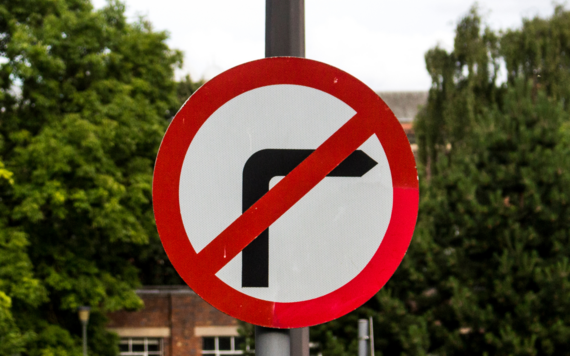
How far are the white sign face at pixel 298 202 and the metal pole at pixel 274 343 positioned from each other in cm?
8

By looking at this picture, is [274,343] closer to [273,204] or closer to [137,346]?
[273,204]

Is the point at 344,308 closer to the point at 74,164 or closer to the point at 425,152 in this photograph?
the point at 74,164

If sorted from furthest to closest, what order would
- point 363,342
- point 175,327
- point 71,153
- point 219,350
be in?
point 219,350
point 175,327
point 71,153
point 363,342

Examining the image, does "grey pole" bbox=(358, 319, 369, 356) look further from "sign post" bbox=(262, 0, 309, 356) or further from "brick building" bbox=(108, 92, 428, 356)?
"brick building" bbox=(108, 92, 428, 356)

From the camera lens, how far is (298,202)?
1.52 m

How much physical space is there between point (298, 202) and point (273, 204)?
6 cm

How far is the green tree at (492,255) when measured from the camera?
1107 cm

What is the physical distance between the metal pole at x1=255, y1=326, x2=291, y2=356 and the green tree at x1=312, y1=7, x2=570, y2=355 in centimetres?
1027

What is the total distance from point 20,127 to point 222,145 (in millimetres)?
17119

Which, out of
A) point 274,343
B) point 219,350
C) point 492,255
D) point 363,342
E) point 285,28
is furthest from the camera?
point 219,350

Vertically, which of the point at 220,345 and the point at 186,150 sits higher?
the point at 186,150

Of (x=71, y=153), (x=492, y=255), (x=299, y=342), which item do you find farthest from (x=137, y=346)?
(x=299, y=342)

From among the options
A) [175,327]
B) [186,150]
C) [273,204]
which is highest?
[186,150]

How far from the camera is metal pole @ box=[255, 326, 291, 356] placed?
4.88ft
